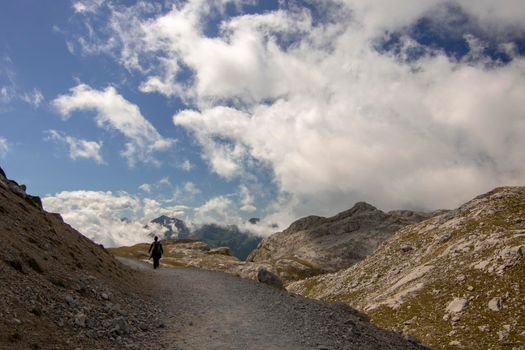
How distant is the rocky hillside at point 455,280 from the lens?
144 feet

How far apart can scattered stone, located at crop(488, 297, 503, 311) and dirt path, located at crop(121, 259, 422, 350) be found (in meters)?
24.8

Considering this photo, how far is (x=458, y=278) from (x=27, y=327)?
53899 millimetres

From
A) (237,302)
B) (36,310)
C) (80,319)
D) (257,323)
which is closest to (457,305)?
(237,302)

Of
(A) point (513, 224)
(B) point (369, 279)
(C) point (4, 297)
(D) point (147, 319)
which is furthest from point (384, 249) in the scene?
(C) point (4, 297)

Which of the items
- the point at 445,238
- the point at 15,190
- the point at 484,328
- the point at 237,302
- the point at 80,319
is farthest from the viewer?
the point at 445,238

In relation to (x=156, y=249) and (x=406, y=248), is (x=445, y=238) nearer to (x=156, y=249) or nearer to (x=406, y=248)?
(x=406, y=248)

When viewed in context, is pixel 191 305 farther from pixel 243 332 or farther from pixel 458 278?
pixel 458 278

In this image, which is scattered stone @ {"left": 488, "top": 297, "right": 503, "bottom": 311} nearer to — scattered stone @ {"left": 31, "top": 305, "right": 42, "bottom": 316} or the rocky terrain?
the rocky terrain

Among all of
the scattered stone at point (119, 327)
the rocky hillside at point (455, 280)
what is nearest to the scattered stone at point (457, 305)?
the rocky hillside at point (455, 280)

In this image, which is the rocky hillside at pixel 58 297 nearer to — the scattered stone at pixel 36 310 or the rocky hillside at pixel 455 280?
the scattered stone at pixel 36 310

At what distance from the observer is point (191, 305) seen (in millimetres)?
27578

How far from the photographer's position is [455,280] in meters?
54.6

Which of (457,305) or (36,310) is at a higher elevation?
(457,305)

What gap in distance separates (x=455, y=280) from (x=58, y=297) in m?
51.3
